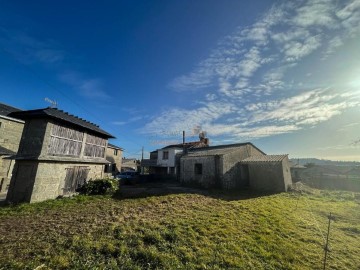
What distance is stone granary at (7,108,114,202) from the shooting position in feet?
41.2

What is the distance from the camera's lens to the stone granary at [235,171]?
20.6 meters

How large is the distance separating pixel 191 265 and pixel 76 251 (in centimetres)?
408

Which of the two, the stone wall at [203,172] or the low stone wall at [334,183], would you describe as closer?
the stone wall at [203,172]

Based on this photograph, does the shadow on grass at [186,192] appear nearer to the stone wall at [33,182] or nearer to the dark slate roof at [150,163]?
the stone wall at [33,182]

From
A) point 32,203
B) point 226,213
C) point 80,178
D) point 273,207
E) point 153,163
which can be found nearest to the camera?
point 226,213

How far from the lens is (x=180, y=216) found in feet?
33.9

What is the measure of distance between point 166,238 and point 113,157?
99.1 ft

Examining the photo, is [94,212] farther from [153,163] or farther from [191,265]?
[153,163]

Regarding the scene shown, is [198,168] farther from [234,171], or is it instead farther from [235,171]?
[235,171]

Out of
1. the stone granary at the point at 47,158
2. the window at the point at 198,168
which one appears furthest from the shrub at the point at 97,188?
the window at the point at 198,168

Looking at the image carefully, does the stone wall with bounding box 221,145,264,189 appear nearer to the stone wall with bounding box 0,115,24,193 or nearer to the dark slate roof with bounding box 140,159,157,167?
the dark slate roof with bounding box 140,159,157,167

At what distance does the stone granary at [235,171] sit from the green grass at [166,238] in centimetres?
832

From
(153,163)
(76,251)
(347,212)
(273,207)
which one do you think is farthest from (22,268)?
(153,163)

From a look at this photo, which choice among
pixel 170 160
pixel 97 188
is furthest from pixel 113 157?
pixel 97 188
